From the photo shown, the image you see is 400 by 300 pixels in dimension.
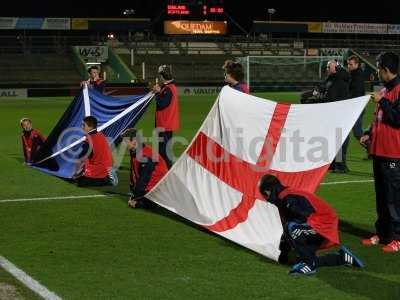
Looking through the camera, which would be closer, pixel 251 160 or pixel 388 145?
pixel 388 145

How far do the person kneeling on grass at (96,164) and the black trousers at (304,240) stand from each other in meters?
4.91

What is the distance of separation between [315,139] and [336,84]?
489 cm

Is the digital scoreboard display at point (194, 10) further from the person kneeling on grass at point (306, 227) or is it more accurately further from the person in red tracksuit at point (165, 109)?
the person kneeling on grass at point (306, 227)

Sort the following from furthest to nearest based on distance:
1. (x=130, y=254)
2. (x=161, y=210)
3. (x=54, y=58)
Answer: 1. (x=54, y=58)
2. (x=161, y=210)
3. (x=130, y=254)

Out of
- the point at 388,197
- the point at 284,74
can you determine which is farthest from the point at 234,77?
the point at 284,74

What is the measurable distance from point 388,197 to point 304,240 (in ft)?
3.71

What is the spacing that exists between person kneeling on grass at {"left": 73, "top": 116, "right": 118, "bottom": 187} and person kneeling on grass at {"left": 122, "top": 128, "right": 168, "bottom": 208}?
143 centimetres

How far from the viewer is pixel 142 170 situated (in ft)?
28.6

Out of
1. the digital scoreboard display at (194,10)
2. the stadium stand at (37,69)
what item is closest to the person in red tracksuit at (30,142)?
the stadium stand at (37,69)

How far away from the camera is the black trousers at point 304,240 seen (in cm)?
581

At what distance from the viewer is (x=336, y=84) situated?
37.4 feet

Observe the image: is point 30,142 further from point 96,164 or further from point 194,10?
point 194,10

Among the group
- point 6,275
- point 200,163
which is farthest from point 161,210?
point 6,275

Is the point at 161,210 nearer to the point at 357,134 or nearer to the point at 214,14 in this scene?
the point at 357,134
